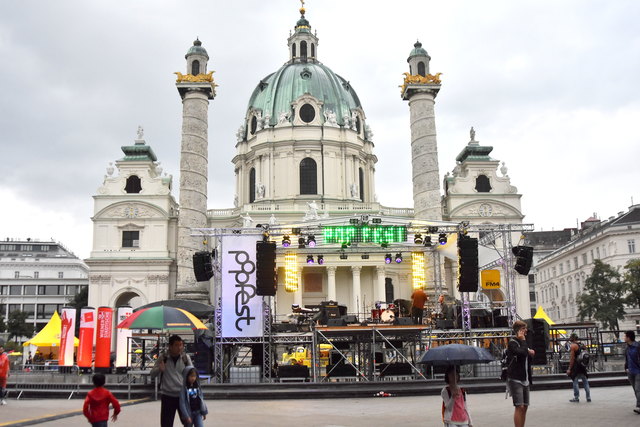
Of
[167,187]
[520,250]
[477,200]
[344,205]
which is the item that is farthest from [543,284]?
[520,250]

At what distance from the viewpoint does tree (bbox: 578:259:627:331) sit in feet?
141

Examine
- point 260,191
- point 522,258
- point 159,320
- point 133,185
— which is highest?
point 260,191

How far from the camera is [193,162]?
1622 inches

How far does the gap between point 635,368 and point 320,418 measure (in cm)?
570

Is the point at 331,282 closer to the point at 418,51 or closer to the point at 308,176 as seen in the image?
the point at 308,176

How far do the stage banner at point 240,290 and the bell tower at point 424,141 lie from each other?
21.7 metres

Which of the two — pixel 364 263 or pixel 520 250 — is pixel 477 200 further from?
pixel 520 250

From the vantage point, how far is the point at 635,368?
11438 millimetres

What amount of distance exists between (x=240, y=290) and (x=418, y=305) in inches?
238

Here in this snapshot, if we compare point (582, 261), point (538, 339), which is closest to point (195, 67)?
point (538, 339)

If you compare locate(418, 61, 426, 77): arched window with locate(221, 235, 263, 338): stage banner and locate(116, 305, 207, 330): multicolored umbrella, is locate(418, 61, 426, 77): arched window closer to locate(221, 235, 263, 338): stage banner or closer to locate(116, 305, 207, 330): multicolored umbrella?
locate(221, 235, 263, 338): stage banner

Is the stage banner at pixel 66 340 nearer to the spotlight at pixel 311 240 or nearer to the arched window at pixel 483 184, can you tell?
the spotlight at pixel 311 240

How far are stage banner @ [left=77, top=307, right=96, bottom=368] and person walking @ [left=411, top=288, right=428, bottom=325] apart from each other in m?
12.7

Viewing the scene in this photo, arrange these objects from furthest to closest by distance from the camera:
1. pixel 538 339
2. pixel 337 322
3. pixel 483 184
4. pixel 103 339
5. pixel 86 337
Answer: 1. pixel 483 184
2. pixel 86 337
3. pixel 103 339
4. pixel 337 322
5. pixel 538 339
